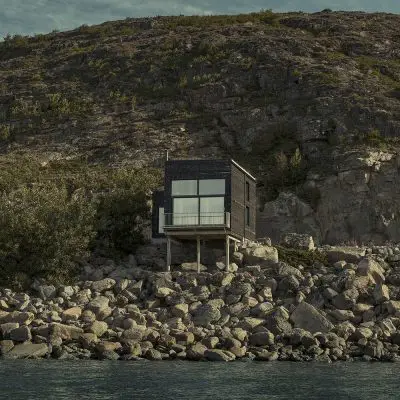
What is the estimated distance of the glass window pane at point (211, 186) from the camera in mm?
42188

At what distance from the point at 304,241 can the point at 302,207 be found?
10969mm

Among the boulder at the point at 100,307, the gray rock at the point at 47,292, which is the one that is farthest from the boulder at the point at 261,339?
the gray rock at the point at 47,292

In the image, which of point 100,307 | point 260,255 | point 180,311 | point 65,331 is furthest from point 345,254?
point 65,331

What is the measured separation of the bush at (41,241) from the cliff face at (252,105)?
18.3 metres

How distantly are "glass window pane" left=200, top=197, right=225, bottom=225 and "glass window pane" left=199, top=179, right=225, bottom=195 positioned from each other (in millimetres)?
368

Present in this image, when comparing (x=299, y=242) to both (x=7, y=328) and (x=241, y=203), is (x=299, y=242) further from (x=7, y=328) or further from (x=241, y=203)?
(x=7, y=328)

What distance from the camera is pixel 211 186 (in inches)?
1666

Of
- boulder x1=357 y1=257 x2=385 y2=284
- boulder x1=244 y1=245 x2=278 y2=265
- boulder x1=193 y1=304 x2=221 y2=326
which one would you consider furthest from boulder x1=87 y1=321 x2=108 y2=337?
boulder x1=357 y1=257 x2=385 y2=284

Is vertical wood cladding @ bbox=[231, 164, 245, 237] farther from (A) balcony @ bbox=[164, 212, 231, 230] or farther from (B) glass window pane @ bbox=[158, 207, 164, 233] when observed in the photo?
(B) glass window pane @ bbox=[158, 207, 164, 233]

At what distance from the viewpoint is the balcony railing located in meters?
41.5

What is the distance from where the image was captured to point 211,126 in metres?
71.9

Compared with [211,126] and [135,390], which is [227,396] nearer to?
[135,390]

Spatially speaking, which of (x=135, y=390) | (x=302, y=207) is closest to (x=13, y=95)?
(x=302, y=207)

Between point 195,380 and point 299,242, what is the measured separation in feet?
67.9
